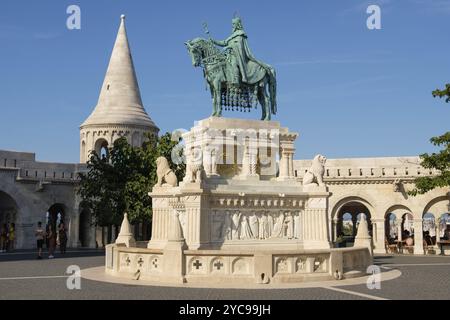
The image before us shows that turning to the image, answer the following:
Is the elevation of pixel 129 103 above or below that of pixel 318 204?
above

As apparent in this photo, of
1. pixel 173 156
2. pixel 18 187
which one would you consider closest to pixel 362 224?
pixel 173 156

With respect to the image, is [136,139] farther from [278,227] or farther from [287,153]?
[278,227]

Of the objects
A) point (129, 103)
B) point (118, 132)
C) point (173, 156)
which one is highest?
point (129, 103)

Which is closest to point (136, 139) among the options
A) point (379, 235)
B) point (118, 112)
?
point (118, 112)

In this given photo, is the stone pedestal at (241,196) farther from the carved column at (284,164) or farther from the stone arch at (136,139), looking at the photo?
the stone arch at (136,139)

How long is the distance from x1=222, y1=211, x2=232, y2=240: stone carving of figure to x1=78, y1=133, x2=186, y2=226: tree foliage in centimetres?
1369

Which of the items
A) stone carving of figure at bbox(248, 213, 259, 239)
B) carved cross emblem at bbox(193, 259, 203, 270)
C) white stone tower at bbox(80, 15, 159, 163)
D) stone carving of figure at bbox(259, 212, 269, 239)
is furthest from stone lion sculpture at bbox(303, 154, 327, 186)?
white stone tower at bbox(80, 15, 159, 163)

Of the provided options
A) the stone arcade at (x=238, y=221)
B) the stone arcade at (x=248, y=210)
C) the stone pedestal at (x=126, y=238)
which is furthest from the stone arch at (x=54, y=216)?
the stone arcade at (x=238, y=221)

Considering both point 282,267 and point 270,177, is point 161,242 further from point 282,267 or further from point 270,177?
point 282,267

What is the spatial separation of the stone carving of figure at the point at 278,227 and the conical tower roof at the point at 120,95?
2526 cm

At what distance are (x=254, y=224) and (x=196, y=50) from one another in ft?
19.2
